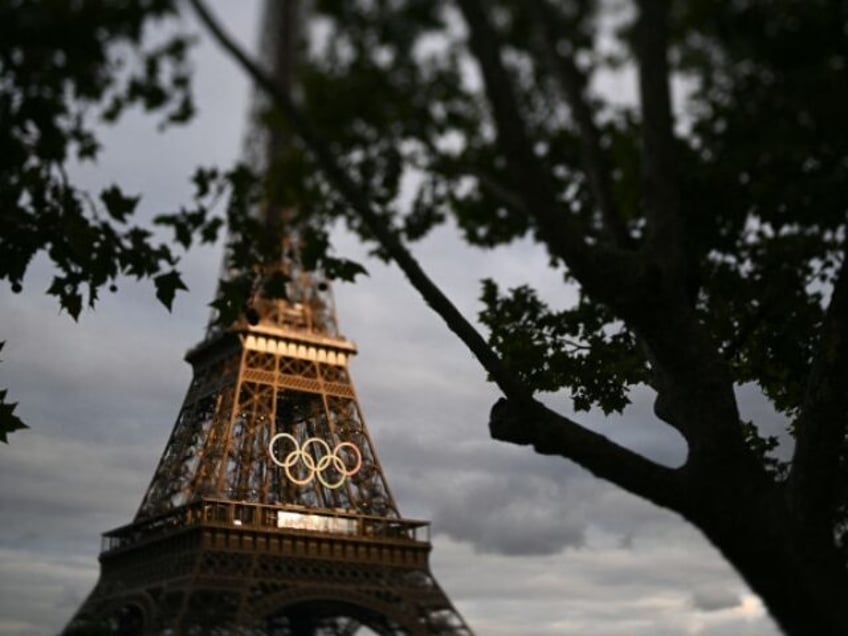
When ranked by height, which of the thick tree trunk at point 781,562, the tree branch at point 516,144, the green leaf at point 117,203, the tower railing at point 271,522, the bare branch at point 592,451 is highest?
the tower railing at point 271,522

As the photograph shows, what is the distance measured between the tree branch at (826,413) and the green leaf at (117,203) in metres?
5.22

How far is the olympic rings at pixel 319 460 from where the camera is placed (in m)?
49.9

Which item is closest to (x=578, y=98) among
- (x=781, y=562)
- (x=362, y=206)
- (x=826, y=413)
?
(x=362, y=206)

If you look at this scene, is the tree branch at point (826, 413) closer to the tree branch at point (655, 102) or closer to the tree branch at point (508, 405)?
the tree branch at point (508, 405)

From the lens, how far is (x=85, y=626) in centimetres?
4044

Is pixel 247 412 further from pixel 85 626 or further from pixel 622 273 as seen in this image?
pixel 622 273

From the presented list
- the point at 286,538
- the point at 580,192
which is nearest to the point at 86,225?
the point at 580,192

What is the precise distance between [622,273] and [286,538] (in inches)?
1635

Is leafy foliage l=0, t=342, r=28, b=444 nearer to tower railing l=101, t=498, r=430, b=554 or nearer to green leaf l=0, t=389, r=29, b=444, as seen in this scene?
green leaf l=0, t=389, r=29, b=444

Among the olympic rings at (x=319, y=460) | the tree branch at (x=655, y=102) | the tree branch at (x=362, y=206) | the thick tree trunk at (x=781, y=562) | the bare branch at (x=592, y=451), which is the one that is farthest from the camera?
the olympic rings at (x=319, y=460)

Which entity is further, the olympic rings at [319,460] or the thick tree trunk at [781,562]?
the olympic rings at [319,460]

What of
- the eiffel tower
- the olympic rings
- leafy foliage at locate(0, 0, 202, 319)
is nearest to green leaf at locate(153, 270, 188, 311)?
leafy foliage at locate(0, 0, 202, 319)

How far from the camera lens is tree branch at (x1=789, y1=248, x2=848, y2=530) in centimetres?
806

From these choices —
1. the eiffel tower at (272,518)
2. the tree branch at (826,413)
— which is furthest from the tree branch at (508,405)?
the eiffel tower at (272,518)
